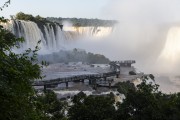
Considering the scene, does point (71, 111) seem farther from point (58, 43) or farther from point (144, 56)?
point (144, 56)

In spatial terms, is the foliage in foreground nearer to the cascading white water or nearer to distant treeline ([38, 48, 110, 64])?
distant treeline ([38, 48, 110, 64])

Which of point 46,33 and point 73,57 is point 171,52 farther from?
point 46,33

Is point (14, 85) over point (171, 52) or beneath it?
over

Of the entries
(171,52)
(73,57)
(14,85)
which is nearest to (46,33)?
(73,57)

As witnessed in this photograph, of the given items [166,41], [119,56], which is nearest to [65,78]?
[119,56]

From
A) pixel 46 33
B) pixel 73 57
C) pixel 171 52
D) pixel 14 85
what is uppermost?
pixel 46 33

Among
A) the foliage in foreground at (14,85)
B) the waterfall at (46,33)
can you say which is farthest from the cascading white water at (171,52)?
the foliage in foreground at (14,85)

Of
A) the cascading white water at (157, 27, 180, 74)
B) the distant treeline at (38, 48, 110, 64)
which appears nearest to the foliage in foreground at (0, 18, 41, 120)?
the distant treeline at (38, 48, 110, 64)

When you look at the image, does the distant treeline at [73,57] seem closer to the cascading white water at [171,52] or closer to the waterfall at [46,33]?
the waterfall at [46,33]
